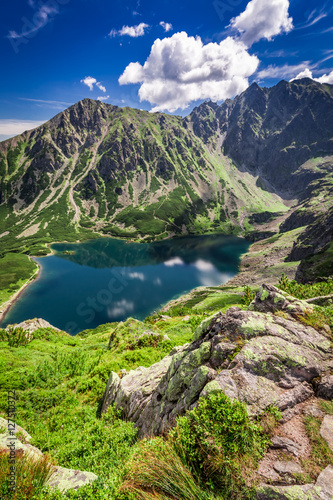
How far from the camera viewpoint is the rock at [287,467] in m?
5.39

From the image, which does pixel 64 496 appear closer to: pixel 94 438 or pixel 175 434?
pixel 175 434

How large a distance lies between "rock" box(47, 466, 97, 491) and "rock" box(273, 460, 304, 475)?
603 centimetres

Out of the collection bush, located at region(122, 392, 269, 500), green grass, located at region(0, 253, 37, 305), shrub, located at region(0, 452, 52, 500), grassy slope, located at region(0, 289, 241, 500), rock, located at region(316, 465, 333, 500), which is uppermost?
rock, located at region(316, 465, 333, 500)

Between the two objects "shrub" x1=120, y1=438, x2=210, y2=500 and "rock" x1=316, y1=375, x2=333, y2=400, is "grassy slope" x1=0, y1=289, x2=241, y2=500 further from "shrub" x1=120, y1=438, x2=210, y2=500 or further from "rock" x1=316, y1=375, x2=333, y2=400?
"rock" x1=316, y1=375, x2=333, y2=400

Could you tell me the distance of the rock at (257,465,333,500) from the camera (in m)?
4.68

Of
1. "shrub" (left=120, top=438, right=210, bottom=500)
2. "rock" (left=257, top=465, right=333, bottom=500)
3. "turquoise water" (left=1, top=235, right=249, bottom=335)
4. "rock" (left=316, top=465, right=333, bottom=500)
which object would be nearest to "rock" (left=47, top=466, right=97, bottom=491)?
"shrub" (left=120, top=438, right=210, bottom=500)

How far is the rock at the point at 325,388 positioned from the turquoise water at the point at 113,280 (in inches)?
3177

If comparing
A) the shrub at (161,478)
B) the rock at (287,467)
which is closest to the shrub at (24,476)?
the shrub at (161,478)

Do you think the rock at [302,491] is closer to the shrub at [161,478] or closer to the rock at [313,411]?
the shrub at [161,478]

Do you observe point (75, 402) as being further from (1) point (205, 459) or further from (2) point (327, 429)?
(2) point (327, 429)

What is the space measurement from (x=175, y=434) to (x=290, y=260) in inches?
6032

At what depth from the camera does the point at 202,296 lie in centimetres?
9488

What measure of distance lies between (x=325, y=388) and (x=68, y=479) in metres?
9.85

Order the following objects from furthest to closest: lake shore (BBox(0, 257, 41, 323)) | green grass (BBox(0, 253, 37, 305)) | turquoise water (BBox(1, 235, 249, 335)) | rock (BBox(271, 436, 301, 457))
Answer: green grass (BBox(0, 253, 37, 305)) → lake shore (BBox(0, 257, 41, 323)) → turquoise water (BBox(1, 235, 249, 335)) → rock (BBox(271, 436, 301, 457))
